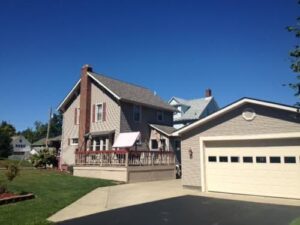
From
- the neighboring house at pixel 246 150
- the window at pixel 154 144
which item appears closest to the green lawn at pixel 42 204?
the neighboring house at pixel 246 150

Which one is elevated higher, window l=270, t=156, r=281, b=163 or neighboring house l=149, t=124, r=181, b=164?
neighboring house l=149, t=124, r=181, b=164

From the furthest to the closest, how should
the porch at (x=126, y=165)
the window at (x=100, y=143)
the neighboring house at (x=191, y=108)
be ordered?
the neighboring house at (x=191, y=108) → the window at (x=100, y=143) → the porch at (x=126, y=165)

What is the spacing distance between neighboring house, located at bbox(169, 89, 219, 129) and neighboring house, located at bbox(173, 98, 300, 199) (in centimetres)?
2560

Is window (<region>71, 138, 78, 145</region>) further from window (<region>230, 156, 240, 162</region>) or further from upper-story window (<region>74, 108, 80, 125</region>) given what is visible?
window (<region>230, 156, 240, 162</region>)

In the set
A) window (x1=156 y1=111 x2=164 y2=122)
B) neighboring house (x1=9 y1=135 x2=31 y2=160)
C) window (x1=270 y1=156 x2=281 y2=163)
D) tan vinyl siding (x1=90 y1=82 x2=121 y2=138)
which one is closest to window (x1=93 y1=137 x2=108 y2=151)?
tan vinyl siding (x1=90 y1=82 x2=121 y2=138)

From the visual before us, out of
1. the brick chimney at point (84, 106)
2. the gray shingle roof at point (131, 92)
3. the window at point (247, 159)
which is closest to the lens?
the window at point (247, 159)

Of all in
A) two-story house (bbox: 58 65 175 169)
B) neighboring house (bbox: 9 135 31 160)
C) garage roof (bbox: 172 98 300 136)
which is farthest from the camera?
neighboring house (bbox: 9 135 31 160)

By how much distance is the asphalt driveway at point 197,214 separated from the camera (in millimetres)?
8500

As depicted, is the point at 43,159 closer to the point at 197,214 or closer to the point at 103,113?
the point at 103,113

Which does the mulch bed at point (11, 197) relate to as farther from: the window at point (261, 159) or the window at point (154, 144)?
the window at point (154, 144)

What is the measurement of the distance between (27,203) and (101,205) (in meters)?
2.68

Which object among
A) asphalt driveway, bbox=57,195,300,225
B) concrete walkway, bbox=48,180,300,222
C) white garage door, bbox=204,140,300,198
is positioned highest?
white garage door, bbox=204,140,300,198

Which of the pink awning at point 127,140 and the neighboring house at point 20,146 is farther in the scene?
the neighboring house at point 20,146

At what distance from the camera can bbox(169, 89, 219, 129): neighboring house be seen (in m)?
42.0
